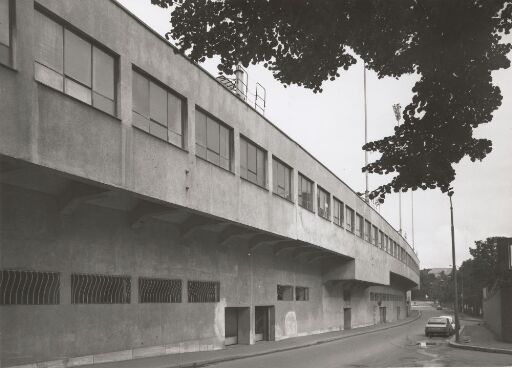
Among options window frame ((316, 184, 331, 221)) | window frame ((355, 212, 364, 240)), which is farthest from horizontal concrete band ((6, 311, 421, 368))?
window frame ((355, 212, 364, 240))

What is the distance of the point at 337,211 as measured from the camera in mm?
37562

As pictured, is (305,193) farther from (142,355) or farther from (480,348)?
(142,355)

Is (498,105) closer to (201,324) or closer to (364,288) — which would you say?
(201,324)

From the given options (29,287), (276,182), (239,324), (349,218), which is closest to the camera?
(29,287)

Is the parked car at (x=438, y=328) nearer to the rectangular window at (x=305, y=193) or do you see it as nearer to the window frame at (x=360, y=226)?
the window frame at (x=360, y=226)

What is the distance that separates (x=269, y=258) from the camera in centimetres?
2853

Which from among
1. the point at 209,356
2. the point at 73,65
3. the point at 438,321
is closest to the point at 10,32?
the point at 73,65

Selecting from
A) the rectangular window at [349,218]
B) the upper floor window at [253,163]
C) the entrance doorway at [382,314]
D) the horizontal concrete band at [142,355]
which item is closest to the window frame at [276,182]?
the upper floor window at [253,163]

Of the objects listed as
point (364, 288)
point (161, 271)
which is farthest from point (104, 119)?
point (364, 288)

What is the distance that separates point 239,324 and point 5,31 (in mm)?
16997

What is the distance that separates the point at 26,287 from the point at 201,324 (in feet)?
29.0

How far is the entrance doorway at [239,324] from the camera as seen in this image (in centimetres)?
2536

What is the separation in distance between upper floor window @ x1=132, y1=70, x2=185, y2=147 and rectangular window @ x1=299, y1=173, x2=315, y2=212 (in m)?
12.2

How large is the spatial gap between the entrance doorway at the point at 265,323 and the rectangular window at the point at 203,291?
572 centimetres
